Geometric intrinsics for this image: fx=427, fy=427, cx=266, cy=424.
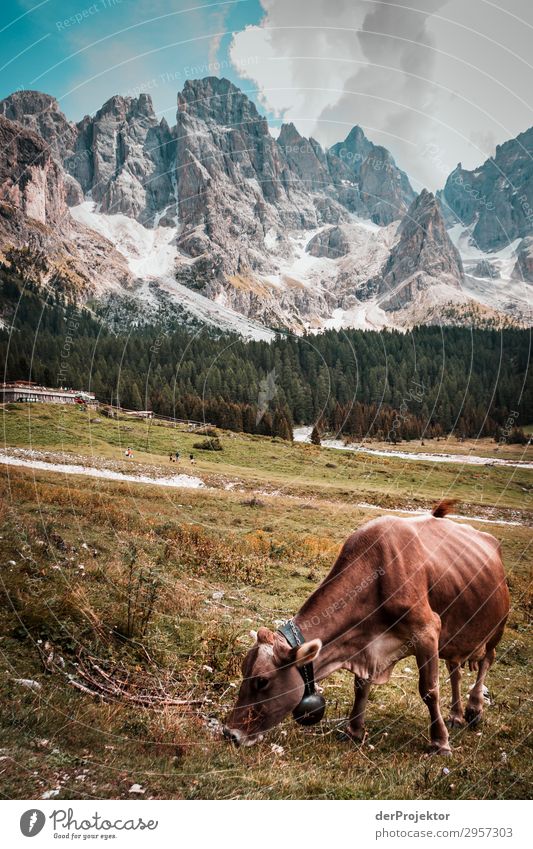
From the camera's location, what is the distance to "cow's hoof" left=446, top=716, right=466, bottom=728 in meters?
6.03

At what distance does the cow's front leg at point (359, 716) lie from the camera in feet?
17.5

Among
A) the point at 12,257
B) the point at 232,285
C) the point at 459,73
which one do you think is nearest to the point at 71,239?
the point at 12,257

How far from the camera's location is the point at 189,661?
646 centimetres

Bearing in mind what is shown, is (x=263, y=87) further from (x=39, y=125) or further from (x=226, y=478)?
(x=226, y=478)

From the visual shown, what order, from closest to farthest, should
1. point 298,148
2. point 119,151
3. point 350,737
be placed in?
point 350,737
point 298,148
point 119,151

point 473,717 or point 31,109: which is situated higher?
point 31,109

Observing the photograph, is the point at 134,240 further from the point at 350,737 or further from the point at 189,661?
the point at 350,737

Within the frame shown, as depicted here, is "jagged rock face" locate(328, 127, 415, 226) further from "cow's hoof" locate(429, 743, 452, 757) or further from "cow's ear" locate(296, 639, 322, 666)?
"cow's hoof" locate(429, 743, 452, 757)

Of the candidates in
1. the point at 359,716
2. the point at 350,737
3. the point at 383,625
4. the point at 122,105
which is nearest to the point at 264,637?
the point at 383,625

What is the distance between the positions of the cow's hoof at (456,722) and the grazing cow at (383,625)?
0.03m

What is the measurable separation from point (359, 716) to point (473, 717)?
1956 mm

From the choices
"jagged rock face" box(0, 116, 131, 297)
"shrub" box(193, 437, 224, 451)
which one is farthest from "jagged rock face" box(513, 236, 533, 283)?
"shrub" box(193, 437, 224, 451)

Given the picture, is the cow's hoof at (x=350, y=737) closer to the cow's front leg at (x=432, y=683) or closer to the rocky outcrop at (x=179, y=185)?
the cow's front leg at (x=432, y=683)

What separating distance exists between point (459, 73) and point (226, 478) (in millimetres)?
17276
